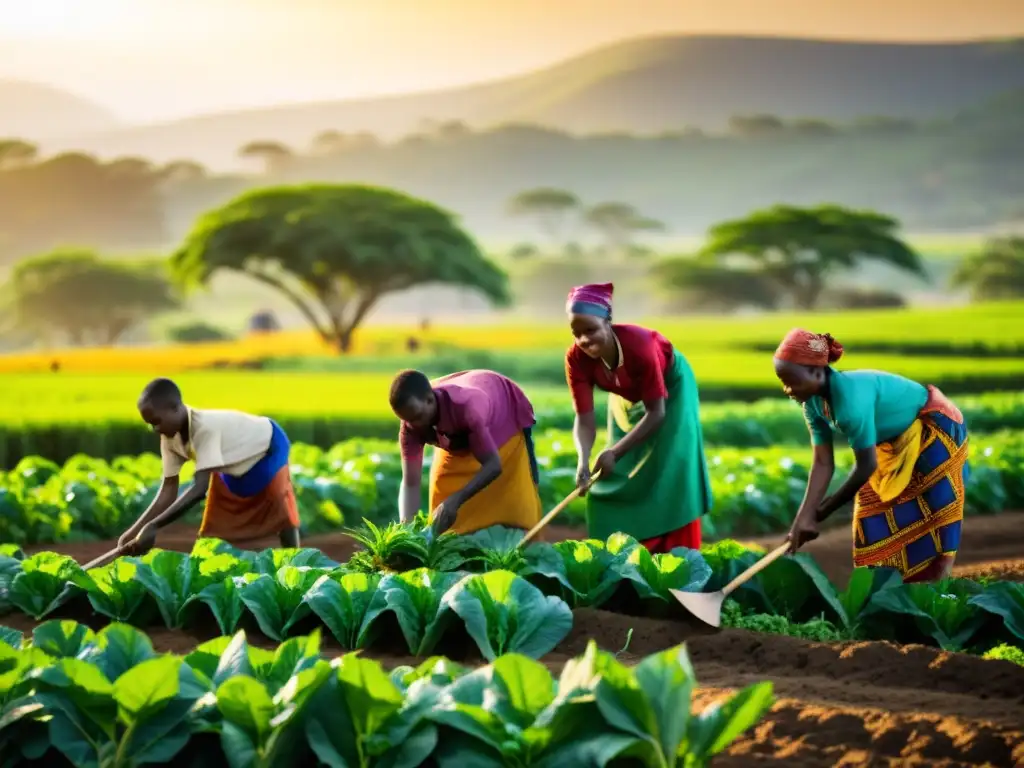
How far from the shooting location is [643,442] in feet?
20.8

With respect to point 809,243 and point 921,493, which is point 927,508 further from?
point 809,243

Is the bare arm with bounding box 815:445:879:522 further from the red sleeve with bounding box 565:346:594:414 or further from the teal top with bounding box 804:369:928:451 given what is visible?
the red sleeve with bounding box 565:346:594:414

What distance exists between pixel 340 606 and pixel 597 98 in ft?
295

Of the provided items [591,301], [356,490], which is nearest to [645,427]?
[591,301]

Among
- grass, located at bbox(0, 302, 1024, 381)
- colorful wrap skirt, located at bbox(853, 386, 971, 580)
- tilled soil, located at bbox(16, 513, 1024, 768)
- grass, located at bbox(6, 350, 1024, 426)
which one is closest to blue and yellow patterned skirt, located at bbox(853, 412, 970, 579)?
colorful wrap skirt, located at bbox(853, 386, 971, 580)

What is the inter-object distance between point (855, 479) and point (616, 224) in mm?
67627

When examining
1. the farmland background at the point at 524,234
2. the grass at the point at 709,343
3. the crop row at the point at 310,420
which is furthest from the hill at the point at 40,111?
the crop row at the point at 310,420

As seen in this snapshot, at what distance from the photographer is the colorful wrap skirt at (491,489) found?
6172 mm

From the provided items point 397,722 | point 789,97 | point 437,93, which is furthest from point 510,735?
point 437,93

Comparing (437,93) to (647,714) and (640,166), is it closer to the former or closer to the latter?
(640,166)

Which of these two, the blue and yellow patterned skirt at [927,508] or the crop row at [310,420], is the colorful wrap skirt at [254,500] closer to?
the blue and yellow patterned skirt at [927,508]

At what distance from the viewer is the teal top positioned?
5.29 meters

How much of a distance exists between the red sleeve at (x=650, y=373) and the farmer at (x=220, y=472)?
5.85 feet

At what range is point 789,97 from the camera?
291 ft
